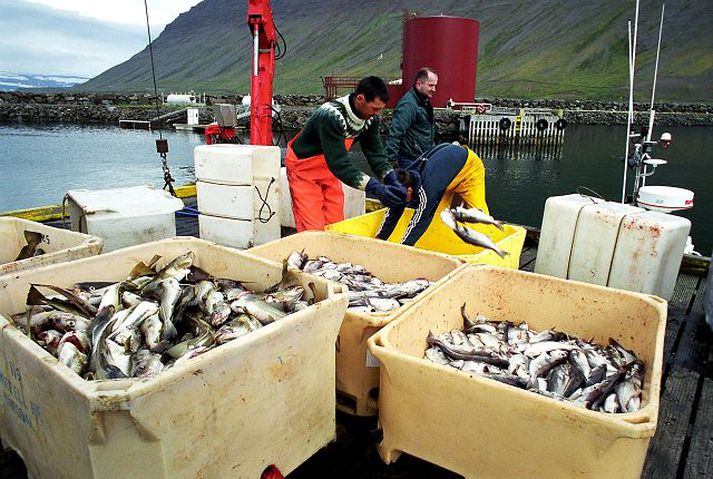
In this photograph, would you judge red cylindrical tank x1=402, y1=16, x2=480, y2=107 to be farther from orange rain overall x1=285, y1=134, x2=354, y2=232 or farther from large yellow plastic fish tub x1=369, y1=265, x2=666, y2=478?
large yellow plastic fish tub x1=369, y1=265, x2=666, y2=478

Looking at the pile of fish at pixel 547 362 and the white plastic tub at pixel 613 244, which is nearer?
the pile of fish at pixel 547 362

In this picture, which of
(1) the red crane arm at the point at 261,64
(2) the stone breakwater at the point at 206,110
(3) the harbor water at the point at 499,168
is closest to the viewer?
(1) the red crane arm at the point at 261,64

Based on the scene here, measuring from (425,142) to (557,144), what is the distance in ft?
100

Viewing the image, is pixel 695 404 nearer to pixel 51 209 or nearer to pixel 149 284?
pixel 149 284

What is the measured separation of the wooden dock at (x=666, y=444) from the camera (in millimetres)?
2430

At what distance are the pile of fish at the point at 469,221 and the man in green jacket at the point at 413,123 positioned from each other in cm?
151

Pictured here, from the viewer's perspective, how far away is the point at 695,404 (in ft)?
10.1

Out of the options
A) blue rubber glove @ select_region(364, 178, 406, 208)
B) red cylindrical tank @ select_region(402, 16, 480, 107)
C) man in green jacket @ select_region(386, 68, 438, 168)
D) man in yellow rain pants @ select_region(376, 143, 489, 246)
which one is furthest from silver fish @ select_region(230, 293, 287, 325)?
red cylindrical tank @ select_region(402, 16, 480, 107)

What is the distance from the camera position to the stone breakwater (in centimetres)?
4878

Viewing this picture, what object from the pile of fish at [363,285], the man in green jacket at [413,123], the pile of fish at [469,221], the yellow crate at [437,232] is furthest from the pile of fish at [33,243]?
the man in green jacket at [413,123]

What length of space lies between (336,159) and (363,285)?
5.00 feet

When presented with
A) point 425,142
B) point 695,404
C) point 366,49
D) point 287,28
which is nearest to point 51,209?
point 425,142

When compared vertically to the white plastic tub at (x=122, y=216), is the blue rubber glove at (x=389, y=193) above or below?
above

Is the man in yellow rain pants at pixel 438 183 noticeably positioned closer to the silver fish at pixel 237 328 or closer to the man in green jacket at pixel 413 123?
the man in green jacket at pixel 413 123
